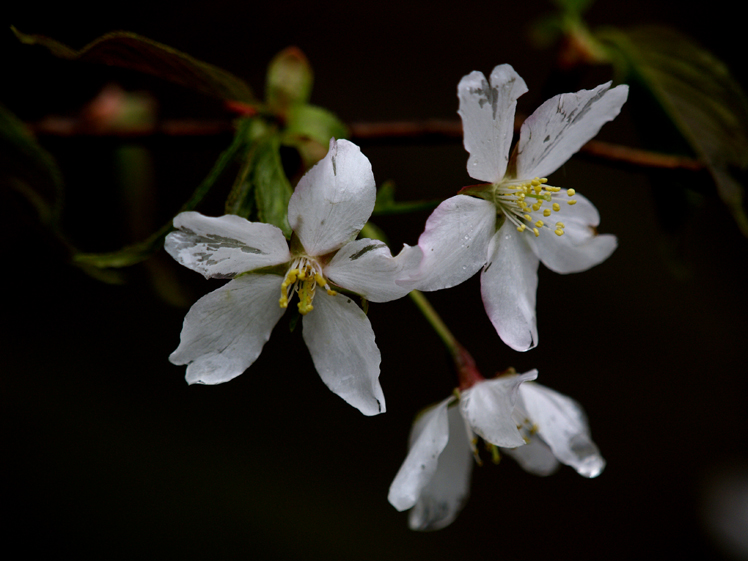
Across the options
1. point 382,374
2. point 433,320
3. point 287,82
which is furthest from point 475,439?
point 382,374

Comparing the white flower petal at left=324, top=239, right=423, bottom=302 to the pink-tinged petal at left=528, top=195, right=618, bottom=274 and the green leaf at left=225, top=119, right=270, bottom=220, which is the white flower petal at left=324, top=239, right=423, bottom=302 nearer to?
the green leaf at left=225, top=119, right=270, bottom=220

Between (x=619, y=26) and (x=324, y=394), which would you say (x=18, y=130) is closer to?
(x=324, y=394)

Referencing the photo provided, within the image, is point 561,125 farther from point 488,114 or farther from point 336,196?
point 336,196

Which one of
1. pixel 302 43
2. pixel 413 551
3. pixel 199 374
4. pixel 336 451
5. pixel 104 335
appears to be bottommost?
pixel 413 551

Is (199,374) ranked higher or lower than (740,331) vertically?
higher

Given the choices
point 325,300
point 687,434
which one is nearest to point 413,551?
point 687,434

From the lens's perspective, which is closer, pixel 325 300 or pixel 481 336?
pixel 325 300

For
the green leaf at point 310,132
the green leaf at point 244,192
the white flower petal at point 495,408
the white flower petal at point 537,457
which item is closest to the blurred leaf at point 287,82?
the green leaf at point 310,132

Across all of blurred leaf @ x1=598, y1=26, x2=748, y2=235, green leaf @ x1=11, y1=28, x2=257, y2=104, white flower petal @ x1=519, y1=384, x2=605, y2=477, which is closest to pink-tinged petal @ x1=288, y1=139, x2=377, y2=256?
green leaf @ x1=11, y1=28, x2=257, y2=104
